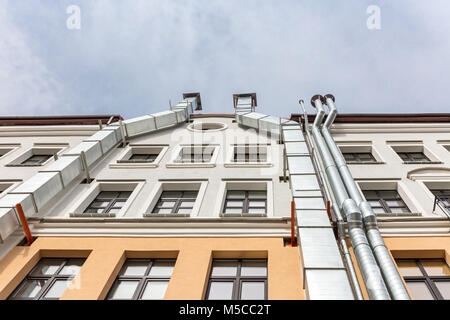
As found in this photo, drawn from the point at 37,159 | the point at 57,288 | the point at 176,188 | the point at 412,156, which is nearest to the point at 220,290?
the point at 57,288

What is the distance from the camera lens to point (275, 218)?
10.5 metres

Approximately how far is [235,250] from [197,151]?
8.81 metres

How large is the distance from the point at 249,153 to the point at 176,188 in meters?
4.98

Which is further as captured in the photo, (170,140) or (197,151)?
(170,140)

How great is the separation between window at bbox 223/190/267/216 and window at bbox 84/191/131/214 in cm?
442

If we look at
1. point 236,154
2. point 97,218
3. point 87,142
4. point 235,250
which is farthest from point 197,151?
point 235,250

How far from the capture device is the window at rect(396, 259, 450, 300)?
8344 mm

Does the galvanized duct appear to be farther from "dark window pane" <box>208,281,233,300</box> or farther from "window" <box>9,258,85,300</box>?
"dark window pane" <box>208,281,233,300</box>

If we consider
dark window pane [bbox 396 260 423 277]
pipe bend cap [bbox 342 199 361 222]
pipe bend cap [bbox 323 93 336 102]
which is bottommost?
dark window pane [bbox 396 260 423 277]

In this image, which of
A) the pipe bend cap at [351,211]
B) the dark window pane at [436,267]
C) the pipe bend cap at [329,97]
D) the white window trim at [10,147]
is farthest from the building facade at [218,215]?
the pipe bend cap at [329,97]

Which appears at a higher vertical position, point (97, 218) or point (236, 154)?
point (236, 154)

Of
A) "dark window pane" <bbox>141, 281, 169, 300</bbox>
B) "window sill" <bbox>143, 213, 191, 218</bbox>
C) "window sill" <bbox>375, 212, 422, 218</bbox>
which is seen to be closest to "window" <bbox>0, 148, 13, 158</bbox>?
"window sill" <bbox>143, 213, 191, 218</bbox>
